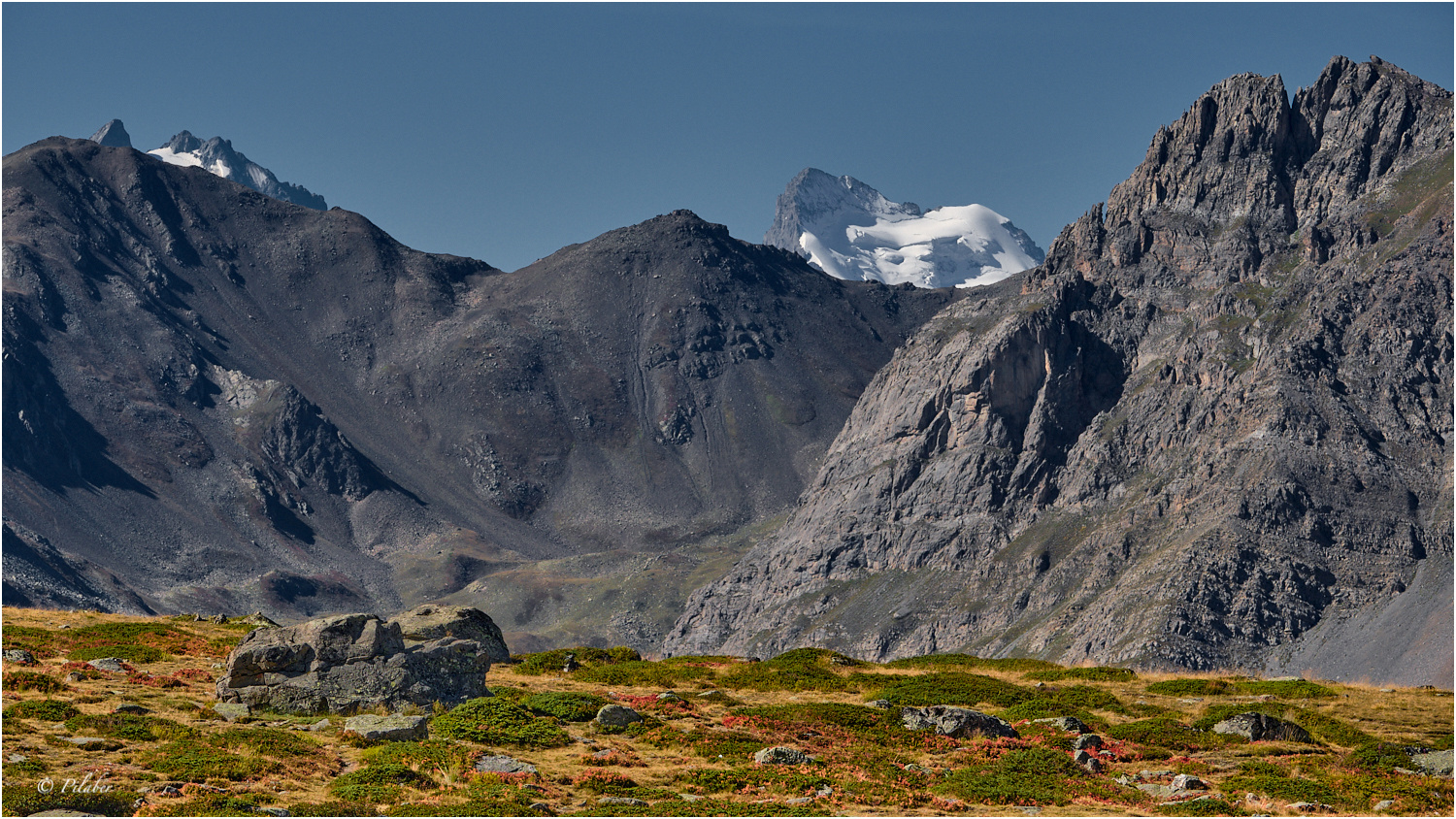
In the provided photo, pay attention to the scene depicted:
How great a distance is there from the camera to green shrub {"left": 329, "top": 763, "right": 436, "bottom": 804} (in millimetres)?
29984

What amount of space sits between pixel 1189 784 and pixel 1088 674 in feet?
77.4

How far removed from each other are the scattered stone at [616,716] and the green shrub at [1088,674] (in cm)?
2371

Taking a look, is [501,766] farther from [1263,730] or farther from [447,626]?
[1263,730]

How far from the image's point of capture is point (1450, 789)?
114 ft

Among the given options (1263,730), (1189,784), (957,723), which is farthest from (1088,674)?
(1189,784)

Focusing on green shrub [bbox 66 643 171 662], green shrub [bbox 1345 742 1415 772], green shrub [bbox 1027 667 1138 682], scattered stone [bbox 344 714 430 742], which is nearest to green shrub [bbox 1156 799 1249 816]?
green shrub [bbox 1345 742 1415 772]

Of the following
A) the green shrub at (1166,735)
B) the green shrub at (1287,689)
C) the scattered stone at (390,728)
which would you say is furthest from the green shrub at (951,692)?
the scattered stone at (390,728)

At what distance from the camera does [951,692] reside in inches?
2000

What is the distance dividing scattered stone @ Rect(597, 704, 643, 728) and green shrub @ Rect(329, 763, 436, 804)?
31.0 ft

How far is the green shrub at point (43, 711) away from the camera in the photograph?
34.5 metres

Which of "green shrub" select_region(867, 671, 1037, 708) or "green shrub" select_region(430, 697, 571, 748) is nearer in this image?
"green shrub" select_region(430, 697, 571, 748)

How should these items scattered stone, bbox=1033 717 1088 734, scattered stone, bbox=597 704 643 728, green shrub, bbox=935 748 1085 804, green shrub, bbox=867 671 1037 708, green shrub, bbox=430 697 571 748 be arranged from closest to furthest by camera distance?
green shrub, bbox=935 748 1085 804, green shrub, bbox=430 697 571 748, scattered stone, bbox=597 704 643 728, scattered stone, bbox=1033 717 1088 734, green shrub, bbox=867 671 1037 708

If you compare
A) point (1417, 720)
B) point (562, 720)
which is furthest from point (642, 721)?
point (1417, 720)

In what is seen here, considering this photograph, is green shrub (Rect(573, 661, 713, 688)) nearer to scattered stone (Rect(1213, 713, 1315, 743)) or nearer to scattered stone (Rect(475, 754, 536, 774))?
scattered stone (Rect(475, 754, 536, 774))
